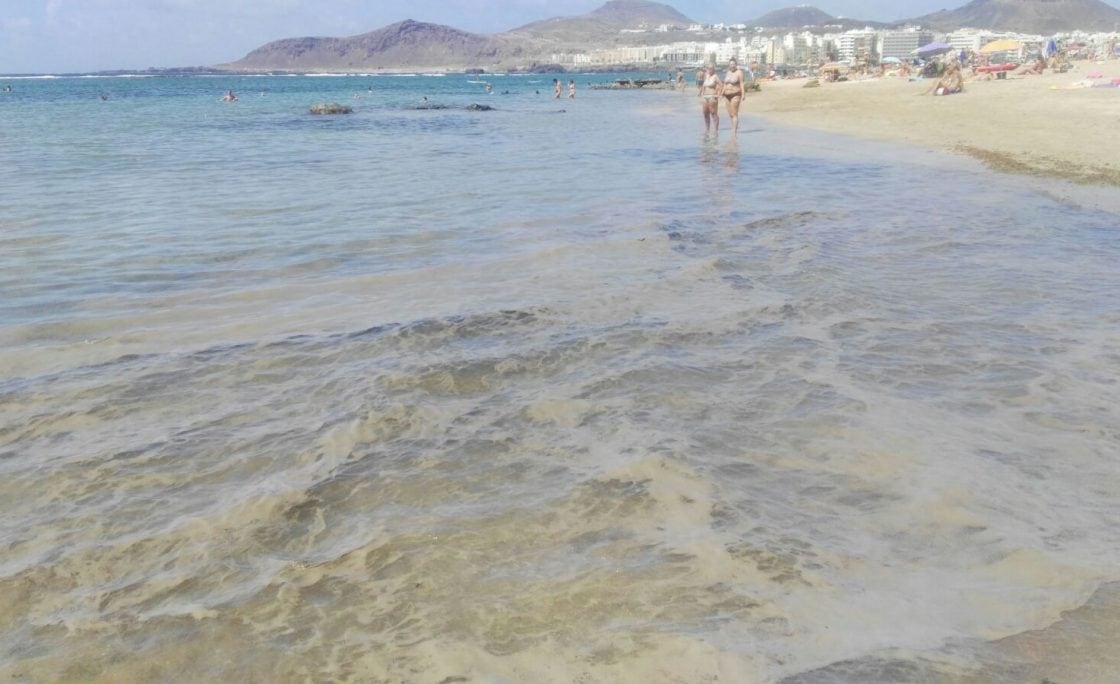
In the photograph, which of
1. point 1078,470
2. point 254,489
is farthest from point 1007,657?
point 254,489

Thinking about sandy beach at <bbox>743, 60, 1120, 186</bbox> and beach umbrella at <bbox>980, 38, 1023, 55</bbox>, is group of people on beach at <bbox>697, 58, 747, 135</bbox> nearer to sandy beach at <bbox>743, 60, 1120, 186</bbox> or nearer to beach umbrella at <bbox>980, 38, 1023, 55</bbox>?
sandy beach at <bbox>743, 60, 1120, 186</bbox>

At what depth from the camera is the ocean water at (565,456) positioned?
2799mm

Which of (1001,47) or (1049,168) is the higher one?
(1001,47)

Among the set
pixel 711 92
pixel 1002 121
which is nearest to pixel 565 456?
pixel 711 92

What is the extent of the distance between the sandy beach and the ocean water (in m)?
5.65

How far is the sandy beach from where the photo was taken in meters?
14.4

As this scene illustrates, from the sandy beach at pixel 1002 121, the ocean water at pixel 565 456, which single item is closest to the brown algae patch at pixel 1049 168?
the sandy beach at pixel 1002 121

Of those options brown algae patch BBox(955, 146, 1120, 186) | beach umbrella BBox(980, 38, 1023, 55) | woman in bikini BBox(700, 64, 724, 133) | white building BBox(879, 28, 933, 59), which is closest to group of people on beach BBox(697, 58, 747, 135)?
woman in bikini BBox(700, 64, 724, 133)

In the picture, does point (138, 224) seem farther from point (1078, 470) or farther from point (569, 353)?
point (1078, 470)

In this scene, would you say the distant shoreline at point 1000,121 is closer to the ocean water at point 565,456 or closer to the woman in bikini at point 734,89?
the woman in bikini at point 734,89

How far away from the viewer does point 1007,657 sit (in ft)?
8.67

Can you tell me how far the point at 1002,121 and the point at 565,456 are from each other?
22.4 metres

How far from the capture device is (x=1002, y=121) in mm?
21828

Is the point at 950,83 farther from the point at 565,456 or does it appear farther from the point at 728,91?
the point at 565,456
